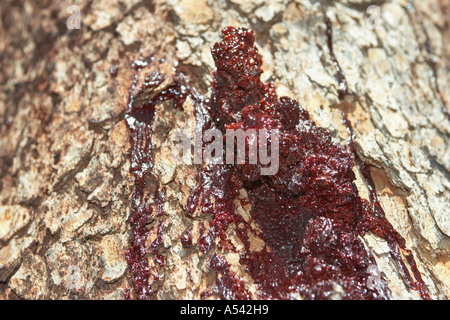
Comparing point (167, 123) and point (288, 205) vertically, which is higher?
point (167, 123)

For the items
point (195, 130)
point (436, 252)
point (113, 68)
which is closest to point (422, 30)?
point (436, 252)

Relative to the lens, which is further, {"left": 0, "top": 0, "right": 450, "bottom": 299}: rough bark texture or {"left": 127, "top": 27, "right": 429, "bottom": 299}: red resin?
{"left": 0, "top": 0, "right": 450, "bottom": 299}: rough bark texture

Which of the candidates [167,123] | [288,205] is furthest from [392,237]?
[167,123]

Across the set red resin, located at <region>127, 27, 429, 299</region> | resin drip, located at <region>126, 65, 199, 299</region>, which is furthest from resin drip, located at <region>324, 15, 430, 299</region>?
resin drip, located at <region>126, 65, 199, 299</region>

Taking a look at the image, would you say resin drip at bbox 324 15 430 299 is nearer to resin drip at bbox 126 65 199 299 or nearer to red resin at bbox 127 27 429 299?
red resin at bbox 127 27 429 299

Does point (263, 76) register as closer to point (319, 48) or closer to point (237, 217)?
point (319, 48)

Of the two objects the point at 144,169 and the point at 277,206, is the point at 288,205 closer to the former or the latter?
the point at 277,206

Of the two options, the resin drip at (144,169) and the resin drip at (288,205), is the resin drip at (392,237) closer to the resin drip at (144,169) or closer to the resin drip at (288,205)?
the resin drip at (288,205)
